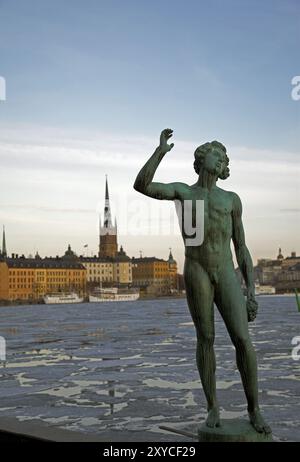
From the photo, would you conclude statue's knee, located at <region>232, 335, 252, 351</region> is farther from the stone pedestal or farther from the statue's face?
the statue's face

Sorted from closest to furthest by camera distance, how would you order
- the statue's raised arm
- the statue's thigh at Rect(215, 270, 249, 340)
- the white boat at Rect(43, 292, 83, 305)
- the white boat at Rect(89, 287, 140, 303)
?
1. the statue's raised arm
2. the statue's thigh at Rect(215, 270, 249, 340)
3. the white boat at Rect(43, 292, 83, 305)
4. the white boat at Rect(89, 287, 140, 303)

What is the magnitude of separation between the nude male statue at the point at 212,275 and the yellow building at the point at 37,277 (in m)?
117

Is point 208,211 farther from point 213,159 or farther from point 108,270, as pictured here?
point 108,270

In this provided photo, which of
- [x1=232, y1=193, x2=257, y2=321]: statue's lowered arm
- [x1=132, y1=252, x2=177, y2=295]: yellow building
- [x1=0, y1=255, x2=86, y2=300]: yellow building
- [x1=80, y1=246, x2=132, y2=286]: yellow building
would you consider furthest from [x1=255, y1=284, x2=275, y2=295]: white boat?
[x1=232, y1=193, x2=257, y2=321]: statue's lowered arm

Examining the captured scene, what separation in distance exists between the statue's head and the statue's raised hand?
0.36 metres

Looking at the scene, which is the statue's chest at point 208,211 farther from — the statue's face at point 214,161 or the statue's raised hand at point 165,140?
the statue's raised hand at point 165,140

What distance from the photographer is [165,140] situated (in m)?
5.09

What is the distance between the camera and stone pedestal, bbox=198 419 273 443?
506 centimetres

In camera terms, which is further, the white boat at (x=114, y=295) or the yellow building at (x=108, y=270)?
the yellow building at (x=108, y=270)

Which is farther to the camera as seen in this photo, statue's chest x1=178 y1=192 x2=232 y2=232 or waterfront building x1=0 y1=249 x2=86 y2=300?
waterfront building x1=0 y1=249 x2=86 y2=300

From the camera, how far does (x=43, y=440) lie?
16.7ft

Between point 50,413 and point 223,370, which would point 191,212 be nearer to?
point 50,413

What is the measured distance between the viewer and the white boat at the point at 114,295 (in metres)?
124

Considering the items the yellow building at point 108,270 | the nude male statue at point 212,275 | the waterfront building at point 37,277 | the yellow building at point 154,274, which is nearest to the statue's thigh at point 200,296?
the nude male statue at point 212,275
